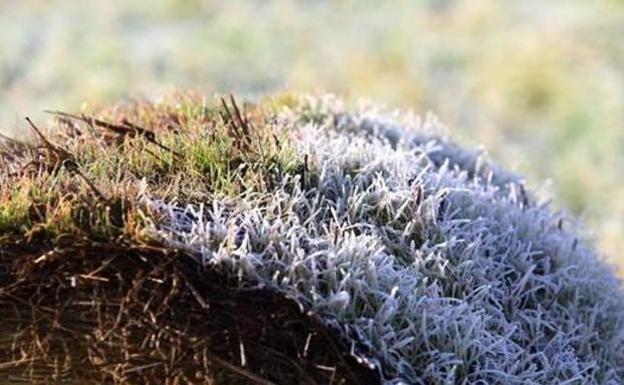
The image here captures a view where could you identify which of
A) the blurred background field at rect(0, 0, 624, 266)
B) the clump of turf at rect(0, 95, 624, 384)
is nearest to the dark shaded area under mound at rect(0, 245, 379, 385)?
the clump of turf at rect(0, 95, 624, 384)

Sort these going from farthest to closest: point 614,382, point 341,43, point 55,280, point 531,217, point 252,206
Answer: point 341,43, point 531,217, point 614,382, point 252,206, point 55,280

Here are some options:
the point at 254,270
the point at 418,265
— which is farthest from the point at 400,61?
the point at 254,270

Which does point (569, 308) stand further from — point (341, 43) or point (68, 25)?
point (68, 25)

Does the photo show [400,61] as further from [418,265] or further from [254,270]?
[254,270]

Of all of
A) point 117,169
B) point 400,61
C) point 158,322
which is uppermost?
point 400,61

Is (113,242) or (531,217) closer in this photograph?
(113,242)

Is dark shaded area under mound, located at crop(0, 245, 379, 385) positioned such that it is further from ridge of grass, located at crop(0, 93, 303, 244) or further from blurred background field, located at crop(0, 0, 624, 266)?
blurred background field, located at crop(0, 0, 624, 266)

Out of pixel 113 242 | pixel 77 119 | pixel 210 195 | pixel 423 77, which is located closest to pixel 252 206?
pixel 210 195

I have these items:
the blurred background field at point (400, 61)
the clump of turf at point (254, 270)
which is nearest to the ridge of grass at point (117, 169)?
the clump of turf at point (254, 270)
